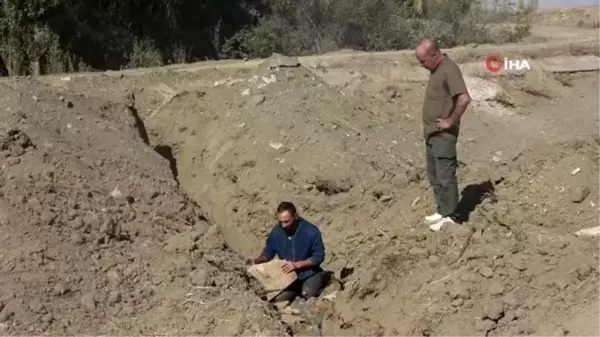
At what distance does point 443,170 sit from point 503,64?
706cm

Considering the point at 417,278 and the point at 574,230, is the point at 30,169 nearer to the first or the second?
the point at 417,278

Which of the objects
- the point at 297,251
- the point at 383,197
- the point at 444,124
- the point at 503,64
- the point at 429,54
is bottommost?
the point at 503,64

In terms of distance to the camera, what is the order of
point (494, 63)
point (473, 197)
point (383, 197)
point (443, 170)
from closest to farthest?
point (443, 170), point (473, 197), point (383, 197), point (494, 63)

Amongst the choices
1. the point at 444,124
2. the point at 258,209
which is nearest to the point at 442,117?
the point at 444,124

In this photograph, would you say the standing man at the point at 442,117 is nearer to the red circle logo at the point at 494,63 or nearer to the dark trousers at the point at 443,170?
the dark trousers at the point at 443,170

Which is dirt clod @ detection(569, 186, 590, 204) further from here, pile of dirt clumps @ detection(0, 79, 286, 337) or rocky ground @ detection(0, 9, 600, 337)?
pile of dirt clumps @ detection(0, 79, 286, 337)

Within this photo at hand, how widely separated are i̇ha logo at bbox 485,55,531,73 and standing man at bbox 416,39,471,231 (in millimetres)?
6624

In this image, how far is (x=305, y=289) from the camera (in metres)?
7.79

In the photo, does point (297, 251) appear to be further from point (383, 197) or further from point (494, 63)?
point (494, 63)

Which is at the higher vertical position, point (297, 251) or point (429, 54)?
point (429, 54)

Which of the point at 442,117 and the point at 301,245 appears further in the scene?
the point at 301,245

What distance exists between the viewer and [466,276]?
708 cm

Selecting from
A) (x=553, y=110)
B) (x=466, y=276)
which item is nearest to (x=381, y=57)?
(x=553, y=110)

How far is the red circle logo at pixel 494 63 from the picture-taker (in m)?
14.0
